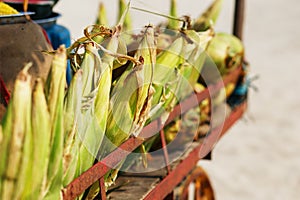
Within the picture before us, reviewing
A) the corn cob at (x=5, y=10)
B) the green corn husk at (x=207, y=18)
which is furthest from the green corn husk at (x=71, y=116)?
the green corn husk at (x=207, y=18)

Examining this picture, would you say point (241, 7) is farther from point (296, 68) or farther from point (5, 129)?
point (296, 68)

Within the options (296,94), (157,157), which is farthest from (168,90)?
(296,94)

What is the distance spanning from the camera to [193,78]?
8.77ft

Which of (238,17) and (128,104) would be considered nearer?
(128,104)

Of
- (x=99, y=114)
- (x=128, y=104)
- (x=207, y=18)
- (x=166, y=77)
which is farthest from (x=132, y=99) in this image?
(x=207, y=18)

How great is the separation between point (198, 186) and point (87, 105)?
1.66 metres

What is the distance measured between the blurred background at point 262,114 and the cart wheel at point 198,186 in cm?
53

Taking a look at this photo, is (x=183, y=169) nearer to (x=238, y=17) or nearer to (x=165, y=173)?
(x=165, y=173)

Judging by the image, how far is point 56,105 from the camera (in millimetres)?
1442

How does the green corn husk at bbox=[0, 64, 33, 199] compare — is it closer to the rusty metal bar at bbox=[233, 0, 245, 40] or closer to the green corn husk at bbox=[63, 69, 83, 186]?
the green corn husk at bbox=[63, 69, 83, 186]

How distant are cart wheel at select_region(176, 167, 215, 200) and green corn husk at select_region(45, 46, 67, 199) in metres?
1.25

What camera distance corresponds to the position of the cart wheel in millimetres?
2721

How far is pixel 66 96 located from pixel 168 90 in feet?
2.31

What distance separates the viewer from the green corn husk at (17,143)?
132cm
